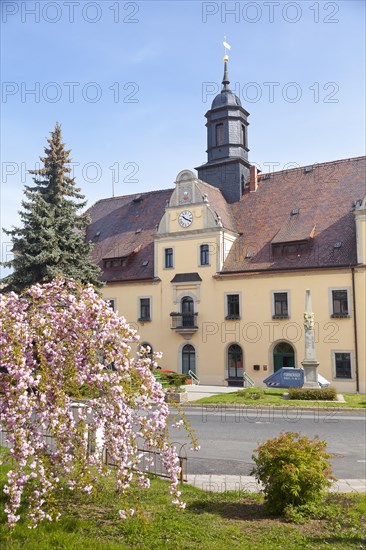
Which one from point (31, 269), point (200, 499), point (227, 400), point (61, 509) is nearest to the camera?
point (61, 509)

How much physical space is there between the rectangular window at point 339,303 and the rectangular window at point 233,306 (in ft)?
21.6

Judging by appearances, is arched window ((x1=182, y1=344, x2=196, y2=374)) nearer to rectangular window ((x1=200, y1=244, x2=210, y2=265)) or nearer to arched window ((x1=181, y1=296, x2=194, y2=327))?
arched window ((x1=181, y1=296, x2=194, y2=327))

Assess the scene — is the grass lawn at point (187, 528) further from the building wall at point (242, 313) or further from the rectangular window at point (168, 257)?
the rectangular window at point (168, 257)

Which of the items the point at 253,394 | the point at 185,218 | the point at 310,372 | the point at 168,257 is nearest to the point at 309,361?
the point at 310,372

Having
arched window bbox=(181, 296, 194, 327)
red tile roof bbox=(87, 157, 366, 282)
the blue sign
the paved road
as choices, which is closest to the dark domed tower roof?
red tile roof bbox=(87, 157, 366, 282)

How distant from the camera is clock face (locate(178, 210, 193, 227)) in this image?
37.8 meters

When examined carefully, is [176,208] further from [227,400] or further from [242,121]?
[227,400]

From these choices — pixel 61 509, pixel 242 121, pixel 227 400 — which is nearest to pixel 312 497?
pixel 61 509

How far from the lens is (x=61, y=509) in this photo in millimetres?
8352

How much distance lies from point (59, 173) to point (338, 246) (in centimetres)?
1796

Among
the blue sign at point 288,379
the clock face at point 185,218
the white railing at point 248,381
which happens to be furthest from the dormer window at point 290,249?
the blue sign at point 288,379

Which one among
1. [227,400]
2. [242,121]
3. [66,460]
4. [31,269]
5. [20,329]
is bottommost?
[227,400]

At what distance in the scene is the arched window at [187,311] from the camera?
3722cm

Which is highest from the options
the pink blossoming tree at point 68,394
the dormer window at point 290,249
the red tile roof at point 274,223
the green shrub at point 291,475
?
the red tile roof at point 274,223
